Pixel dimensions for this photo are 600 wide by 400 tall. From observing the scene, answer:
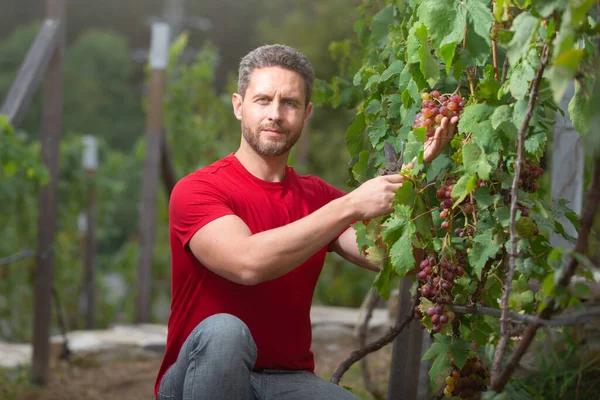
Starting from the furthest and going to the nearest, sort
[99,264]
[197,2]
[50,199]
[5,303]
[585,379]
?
[197,2] → [99,264] → [5,303] → [50,199] → [585,379]

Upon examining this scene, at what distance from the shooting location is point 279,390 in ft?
7.36

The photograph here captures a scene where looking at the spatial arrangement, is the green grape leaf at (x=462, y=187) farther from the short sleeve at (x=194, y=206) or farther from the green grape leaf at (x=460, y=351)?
the short sleeve at (x=194, y=206)

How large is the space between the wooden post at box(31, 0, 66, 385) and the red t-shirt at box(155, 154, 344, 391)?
9.21 ft

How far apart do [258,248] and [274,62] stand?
71cm

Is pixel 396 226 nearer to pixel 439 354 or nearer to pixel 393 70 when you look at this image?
pixel 439 354

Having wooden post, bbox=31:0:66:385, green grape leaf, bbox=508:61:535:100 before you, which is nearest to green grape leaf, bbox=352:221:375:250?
green grape leaf, bbox=508:61:535:100

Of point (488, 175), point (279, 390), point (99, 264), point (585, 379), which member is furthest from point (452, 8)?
point (99, 264)

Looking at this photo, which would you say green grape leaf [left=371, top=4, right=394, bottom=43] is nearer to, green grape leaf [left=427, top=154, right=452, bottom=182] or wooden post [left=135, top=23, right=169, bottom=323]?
green grape leaf [left=427, top=154, right=452, bottom=182]

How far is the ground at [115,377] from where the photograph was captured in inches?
185

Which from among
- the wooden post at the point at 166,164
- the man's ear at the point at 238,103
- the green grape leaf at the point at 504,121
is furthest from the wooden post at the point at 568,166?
the wooden post at the point at 166,164

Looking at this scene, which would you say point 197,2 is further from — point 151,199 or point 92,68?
Answer: point 151,199

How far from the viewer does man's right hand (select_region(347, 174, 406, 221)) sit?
6.27 ft

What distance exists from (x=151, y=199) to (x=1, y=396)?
2.32m

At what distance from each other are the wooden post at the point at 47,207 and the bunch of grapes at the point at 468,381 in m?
3.57
